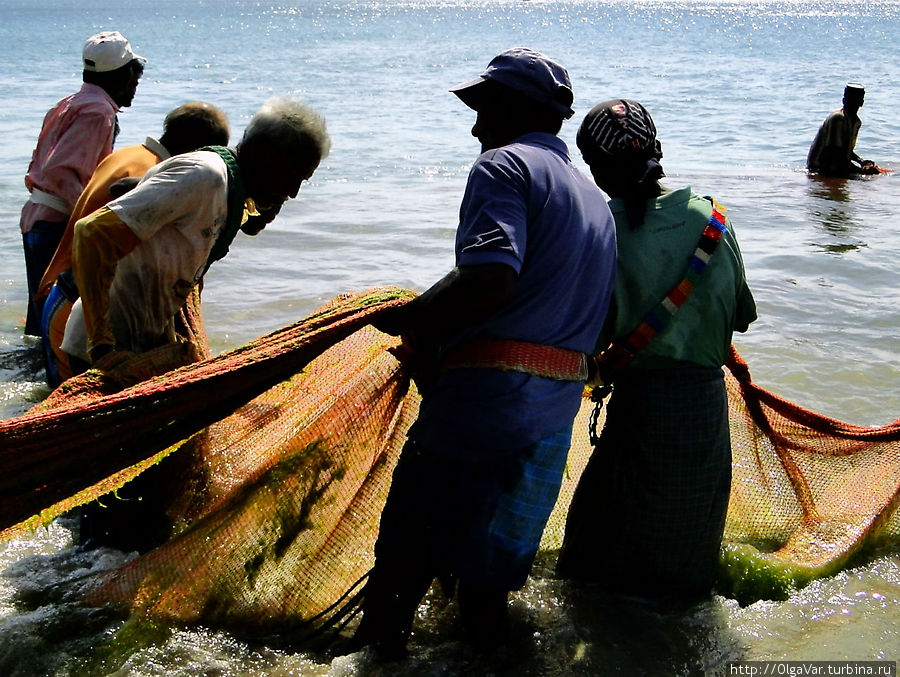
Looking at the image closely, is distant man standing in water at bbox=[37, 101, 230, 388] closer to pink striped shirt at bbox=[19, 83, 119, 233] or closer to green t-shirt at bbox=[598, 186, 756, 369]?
pink striped shirt at bbox=[19, 83, 119, 233]

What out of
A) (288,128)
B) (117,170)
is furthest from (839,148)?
(288,128)

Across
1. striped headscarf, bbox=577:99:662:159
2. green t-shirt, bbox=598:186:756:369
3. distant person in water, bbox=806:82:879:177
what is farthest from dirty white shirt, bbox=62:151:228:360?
distant person in water, bbox=806:82:879:177

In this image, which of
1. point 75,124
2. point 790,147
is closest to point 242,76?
point 790,147

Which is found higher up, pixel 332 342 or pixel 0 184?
pixel 332 342

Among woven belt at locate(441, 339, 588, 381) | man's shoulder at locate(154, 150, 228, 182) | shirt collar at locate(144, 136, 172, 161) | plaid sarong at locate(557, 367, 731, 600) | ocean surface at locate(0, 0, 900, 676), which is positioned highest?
man's shoulder at locate(154, 150, 228, 182)

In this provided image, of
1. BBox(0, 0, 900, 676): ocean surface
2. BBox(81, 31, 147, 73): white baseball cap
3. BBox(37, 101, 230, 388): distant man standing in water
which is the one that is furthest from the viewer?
BBox(81, 31, 147, 73): white baseball cap

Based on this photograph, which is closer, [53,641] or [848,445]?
[53,641]

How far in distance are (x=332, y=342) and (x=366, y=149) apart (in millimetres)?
13960

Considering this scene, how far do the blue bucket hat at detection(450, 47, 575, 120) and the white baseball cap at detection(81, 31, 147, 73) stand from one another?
2962 mm

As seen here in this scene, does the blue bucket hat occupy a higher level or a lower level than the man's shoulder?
higher

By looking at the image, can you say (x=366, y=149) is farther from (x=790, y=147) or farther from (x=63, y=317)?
(x=63, y=317)

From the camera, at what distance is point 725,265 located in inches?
114

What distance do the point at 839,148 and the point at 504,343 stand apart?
12168 millimetres

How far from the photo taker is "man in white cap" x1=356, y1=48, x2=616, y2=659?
2381 mm
